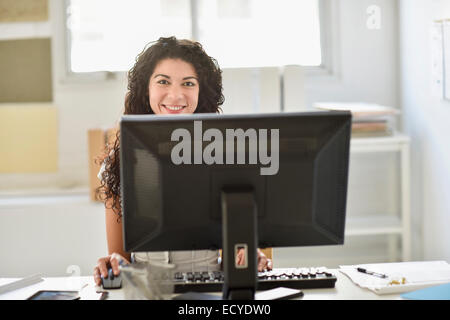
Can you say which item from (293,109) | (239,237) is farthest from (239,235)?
(293,109)

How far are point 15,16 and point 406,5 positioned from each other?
1949mm

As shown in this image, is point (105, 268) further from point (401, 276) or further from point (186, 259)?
point (401, 276)

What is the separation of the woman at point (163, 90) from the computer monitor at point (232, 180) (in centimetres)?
45

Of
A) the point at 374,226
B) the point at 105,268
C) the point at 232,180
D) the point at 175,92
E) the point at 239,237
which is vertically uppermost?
the point at 175,92

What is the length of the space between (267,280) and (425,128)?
5.77 ft

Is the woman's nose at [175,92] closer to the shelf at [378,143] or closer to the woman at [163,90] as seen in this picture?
the woman at [163,90]

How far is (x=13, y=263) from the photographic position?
9.52 feet

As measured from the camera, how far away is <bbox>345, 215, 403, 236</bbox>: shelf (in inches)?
119

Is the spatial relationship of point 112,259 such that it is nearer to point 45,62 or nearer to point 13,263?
point 13,263

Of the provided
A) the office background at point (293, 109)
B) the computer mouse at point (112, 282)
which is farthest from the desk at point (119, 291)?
the office background at point (293, 109)

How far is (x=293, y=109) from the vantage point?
9.93 feet

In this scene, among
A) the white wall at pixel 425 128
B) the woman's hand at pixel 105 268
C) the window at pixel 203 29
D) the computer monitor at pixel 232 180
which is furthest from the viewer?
the window at pixel 203 29

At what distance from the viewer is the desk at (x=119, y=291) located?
1474mm
